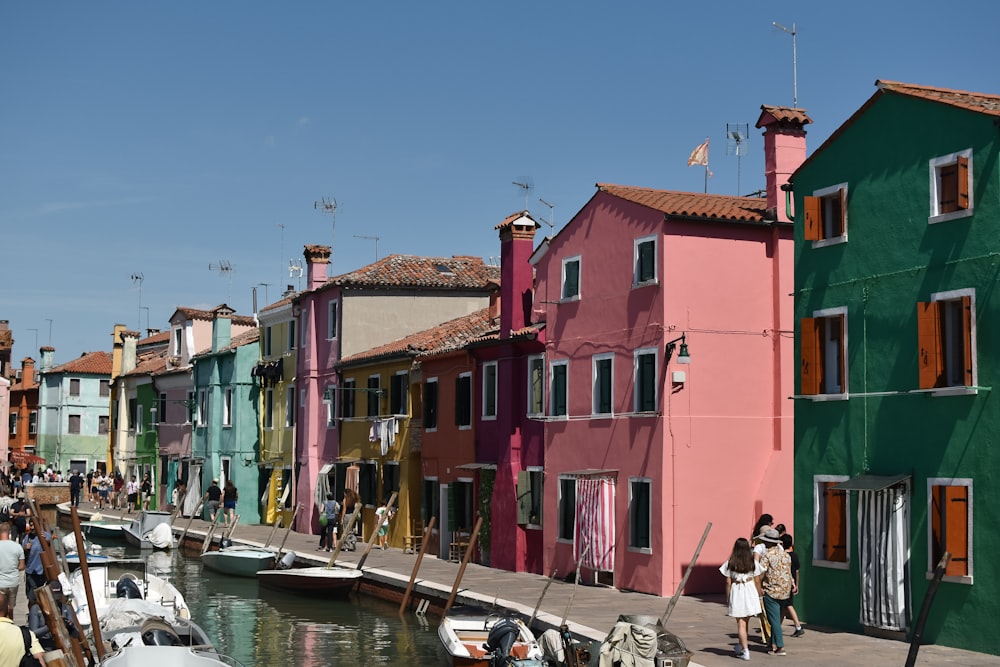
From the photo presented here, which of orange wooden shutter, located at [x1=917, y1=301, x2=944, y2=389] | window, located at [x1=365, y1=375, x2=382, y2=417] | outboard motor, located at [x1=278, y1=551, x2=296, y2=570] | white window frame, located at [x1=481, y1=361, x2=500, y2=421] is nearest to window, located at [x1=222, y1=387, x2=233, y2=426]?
window, located at [x1=365, y1=375, x2=382, y2=417]

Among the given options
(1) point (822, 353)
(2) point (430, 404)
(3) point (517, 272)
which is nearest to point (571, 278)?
(3) point (517, 272)

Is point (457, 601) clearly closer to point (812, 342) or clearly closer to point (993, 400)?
point (812, 342)

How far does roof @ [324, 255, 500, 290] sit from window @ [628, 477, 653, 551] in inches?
660

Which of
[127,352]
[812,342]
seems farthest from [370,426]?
[127,352]

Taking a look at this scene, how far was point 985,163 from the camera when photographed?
→ 18.6m

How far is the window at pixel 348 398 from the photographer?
4291 centimetres

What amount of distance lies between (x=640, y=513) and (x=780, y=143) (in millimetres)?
8437

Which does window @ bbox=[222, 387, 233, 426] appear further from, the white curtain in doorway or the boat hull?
the white curtain in doorway

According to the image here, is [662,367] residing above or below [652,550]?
above

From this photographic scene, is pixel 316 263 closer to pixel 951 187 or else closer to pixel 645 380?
pixel 645 380

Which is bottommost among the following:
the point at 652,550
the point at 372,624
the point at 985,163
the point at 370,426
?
the point at 372,624

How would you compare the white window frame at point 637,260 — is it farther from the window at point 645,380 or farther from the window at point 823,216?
the window at point 823,216

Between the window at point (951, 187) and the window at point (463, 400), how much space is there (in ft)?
55.9

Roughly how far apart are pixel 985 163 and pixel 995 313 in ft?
7.29
